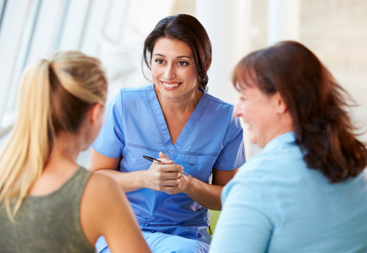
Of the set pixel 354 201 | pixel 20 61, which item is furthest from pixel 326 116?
pixel 20 61

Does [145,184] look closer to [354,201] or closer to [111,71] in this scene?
[354,201]

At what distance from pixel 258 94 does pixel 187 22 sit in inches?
28.4

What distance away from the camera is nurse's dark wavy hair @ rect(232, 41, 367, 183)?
3.68 ft

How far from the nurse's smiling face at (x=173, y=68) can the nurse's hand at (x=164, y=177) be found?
29 centimetres

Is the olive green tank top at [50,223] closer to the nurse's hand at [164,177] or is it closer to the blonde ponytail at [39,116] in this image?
the blonde ponytail at [39,116]

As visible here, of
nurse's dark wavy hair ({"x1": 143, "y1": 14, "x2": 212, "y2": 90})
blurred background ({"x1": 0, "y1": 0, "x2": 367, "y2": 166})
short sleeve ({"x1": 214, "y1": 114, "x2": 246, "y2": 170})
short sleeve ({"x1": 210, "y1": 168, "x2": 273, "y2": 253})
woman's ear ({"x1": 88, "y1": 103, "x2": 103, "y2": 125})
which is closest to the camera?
short sleeve ({"x1": 210, "y1": 168, "x2": 273, "y2": 253})

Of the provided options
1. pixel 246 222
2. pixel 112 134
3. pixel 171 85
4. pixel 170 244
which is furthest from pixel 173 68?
pixel 246 222

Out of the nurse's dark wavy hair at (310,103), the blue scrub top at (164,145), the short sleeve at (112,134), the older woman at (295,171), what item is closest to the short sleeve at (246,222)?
the older woman at (295,171)

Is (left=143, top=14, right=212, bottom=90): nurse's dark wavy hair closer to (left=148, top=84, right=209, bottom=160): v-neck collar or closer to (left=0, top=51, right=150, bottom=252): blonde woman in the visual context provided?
(left=148, top=84, right=209, bottom=160): v-neck collar

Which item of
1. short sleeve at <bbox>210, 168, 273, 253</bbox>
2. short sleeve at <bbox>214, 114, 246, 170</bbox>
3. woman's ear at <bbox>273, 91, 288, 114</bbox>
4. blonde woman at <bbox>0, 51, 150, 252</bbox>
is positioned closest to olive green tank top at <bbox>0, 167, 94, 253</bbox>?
blonde woman at <bbox>0, 51, 150, 252</bbox>

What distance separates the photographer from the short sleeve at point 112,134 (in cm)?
183

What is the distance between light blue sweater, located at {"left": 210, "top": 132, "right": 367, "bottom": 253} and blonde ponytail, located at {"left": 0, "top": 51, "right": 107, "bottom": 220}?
0.42m

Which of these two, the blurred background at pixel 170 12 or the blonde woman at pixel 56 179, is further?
the blurred background at pixel 170 12

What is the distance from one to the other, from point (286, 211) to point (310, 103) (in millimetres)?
257
